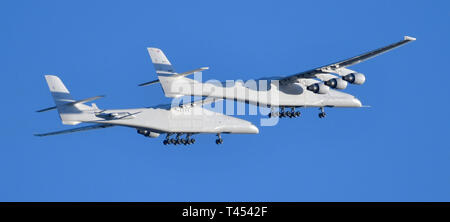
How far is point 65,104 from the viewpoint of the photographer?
54125mm

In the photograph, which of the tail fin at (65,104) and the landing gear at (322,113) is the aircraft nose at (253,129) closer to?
the landing gear at (322,113)

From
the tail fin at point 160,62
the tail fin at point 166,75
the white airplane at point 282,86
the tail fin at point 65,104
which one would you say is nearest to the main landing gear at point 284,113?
the white airplane at point 282,86

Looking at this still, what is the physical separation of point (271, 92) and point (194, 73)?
4179mm

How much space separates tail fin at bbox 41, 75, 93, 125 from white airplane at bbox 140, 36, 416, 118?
3.57 metres

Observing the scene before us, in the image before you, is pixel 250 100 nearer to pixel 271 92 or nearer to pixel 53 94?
pixel 271 92

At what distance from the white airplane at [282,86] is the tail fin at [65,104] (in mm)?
3566

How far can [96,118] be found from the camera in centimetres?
5472

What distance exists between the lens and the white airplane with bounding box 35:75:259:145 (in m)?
54.4

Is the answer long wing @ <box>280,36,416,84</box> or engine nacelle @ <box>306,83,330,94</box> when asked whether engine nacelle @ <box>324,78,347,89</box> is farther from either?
long wing @ <box>280,36,416,84</box>

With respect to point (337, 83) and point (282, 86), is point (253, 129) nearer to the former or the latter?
point (282, 86)

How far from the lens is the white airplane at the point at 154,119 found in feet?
178

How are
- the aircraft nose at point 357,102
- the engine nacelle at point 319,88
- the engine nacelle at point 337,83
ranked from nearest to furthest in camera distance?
the engine nacelle at point 337,83 → the engine nacelle at point 319,88 → the aircraft nose at point 357,102

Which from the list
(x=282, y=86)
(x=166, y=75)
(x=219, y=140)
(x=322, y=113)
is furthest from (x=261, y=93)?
(x=219, y=140)

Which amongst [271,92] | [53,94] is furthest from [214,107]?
[53,94]
